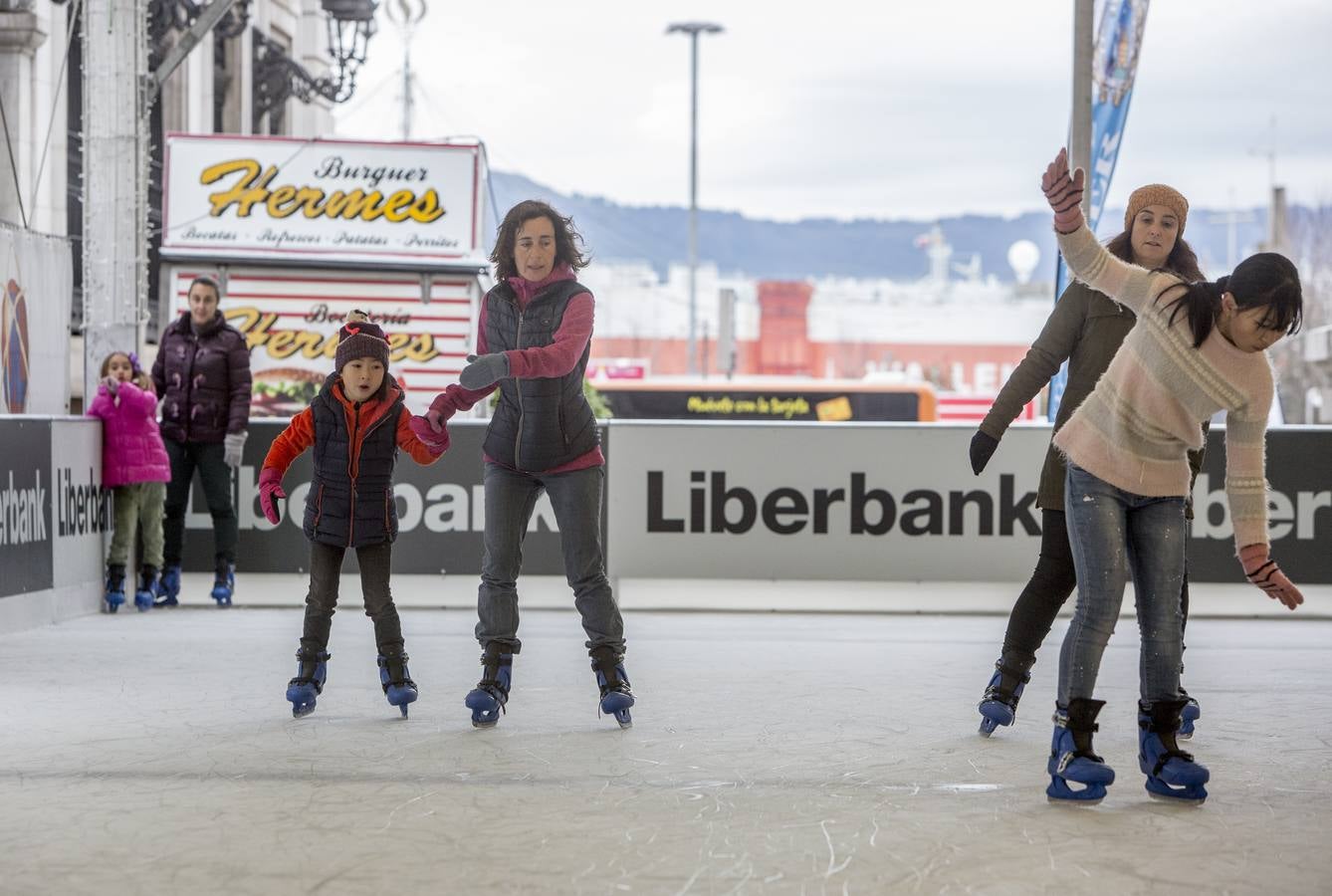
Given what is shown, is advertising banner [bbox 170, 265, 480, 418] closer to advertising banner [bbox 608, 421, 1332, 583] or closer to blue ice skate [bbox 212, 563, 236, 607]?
advertising banner [bbox 608, 421, 1332, 583]

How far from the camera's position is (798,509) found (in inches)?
449

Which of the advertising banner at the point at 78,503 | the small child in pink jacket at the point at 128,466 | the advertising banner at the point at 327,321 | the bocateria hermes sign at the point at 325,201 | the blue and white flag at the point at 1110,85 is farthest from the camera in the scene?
the advertising banner at the point at 327,321

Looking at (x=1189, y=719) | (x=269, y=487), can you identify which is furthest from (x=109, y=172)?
(x=1189, y=719)

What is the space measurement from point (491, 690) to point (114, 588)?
484cm

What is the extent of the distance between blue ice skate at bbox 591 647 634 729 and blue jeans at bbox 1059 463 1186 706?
1611 millimetres

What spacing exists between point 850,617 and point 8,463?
4.76 metres

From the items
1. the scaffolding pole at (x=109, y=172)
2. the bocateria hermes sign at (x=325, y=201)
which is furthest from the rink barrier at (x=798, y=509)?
the bocateria hermes sign at (x=325, y=201)

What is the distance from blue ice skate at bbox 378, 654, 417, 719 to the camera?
637 cm

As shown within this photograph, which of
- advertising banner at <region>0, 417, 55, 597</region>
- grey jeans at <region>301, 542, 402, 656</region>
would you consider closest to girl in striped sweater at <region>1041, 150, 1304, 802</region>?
grey jeans at <region>301, 542, 402, 656</region>

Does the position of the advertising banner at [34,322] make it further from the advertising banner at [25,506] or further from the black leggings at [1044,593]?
the black leggings at [1044,593]

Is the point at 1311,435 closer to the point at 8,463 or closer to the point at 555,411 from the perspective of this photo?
the point at 555,411

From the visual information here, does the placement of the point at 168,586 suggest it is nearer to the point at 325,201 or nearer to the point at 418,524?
the point at 418,524

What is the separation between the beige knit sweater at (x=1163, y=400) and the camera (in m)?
4.81

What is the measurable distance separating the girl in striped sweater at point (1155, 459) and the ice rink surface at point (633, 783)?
Answer: 23 cm
